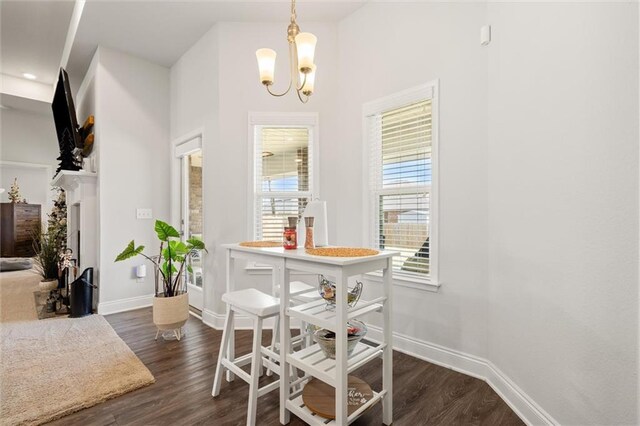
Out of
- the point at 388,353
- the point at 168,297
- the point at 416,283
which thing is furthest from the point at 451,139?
the point at 168,297

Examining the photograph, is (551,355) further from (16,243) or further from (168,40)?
(16,243)

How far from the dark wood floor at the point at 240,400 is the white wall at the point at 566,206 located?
29 centimetres

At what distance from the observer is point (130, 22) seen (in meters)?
3.12

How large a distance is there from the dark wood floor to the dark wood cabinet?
21.3 ft

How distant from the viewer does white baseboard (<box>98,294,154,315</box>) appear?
3500 mm

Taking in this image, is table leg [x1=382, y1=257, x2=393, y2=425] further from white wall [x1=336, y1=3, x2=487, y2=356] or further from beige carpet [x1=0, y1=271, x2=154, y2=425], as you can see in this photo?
beige carpet [x1=0, y1=271, x2=154, y2=425]

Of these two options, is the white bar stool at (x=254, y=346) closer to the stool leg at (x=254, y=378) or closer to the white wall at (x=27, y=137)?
the stool leg at (x=254, y=378)

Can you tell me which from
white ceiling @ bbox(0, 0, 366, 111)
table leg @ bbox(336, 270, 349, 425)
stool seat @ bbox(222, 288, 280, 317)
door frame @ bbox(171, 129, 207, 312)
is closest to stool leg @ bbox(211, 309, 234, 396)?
stool seat @ bbox(222, 288, 280, 317)

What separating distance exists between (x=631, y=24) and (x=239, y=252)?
212cm

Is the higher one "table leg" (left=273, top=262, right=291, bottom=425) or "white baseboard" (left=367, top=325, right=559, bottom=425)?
"table leg" (left=273, top=262, right=291, bottom=425)

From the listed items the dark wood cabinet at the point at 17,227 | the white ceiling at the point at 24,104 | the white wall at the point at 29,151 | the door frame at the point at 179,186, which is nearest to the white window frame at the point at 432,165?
the door frame at the point at 179,186

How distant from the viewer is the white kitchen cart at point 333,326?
139cm

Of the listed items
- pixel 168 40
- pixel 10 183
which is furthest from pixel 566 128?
pixel 10 183

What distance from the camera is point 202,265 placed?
11.0 ft
